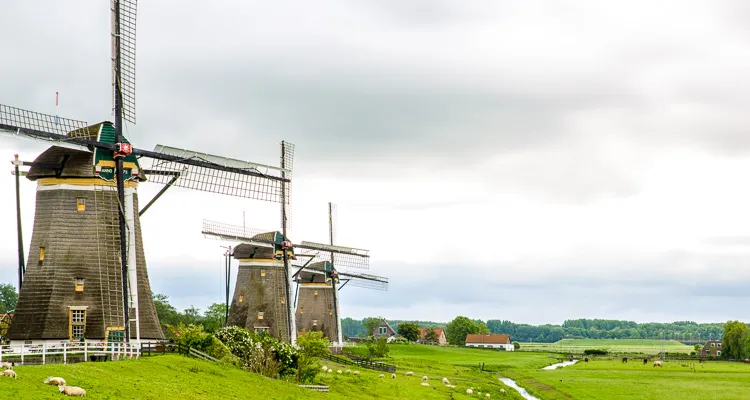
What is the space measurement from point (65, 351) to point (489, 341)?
489 feet

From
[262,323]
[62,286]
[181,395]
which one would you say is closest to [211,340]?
[62,286]

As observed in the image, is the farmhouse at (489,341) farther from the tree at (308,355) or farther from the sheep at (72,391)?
the sheep at (72,391)

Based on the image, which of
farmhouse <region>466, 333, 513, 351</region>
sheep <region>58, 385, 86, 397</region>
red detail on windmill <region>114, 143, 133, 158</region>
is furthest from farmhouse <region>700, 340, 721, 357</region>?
sheep <region>58, 385, 86, 397</region>

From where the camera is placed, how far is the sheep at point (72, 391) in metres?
26.7

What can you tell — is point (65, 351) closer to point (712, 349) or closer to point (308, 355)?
point (308, 355)

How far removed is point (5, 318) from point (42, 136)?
1111 centimetres

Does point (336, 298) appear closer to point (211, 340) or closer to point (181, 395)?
point (211, 340)

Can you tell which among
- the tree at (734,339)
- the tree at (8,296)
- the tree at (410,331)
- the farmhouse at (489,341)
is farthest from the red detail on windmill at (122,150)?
the farmhouse at (489,341)

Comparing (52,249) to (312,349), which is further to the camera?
(312,349)

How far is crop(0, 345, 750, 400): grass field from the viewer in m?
30.0

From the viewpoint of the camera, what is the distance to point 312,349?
47562 millimetres

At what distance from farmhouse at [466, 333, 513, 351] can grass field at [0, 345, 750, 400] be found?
64.2 m

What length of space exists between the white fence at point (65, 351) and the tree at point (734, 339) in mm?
116651

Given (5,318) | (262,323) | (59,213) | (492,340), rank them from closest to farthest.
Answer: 1. (59,213)
2. (5,318)
3. (262,323)
4. (492,340)
